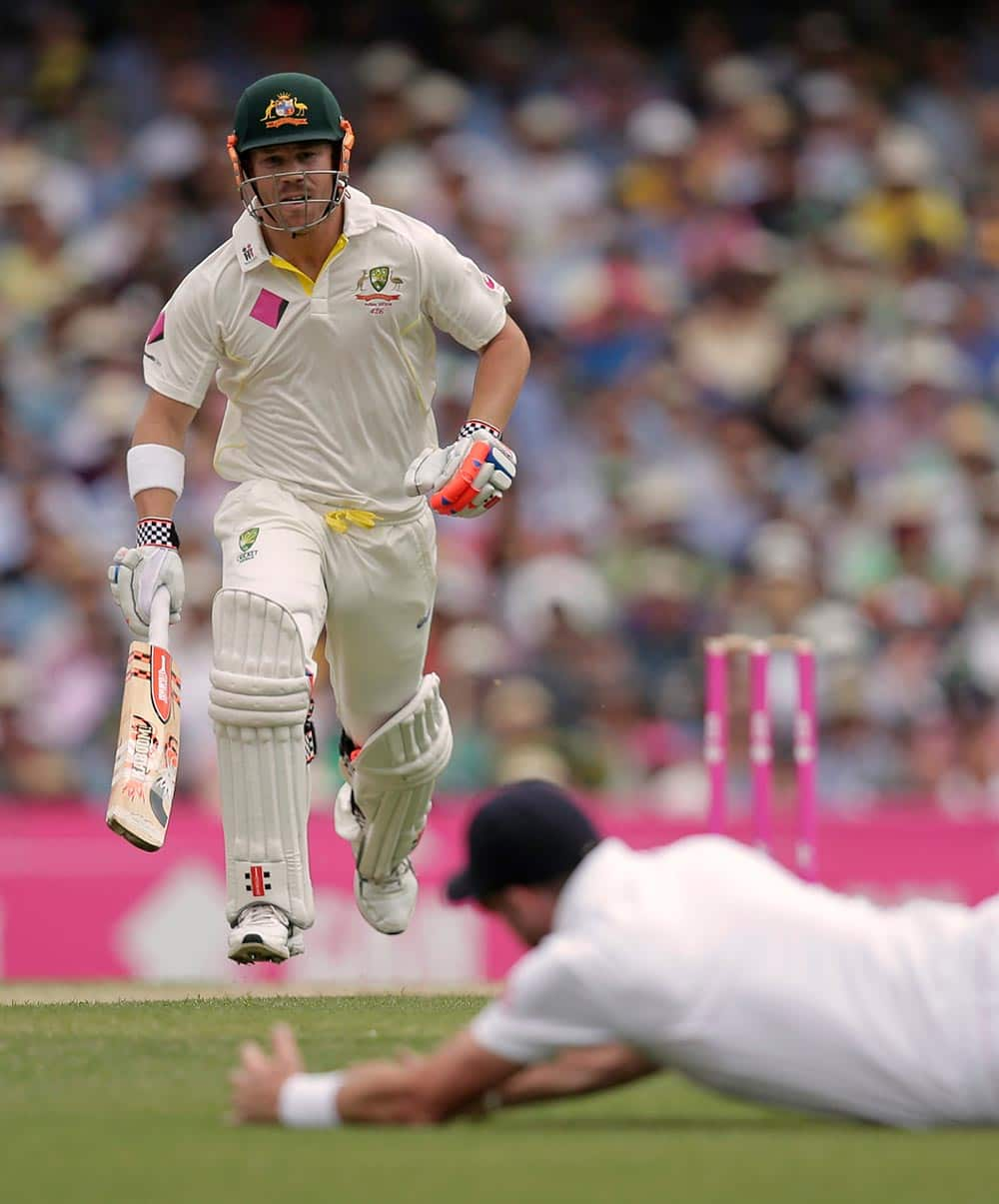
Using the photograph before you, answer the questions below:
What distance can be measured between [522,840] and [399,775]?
2976mm

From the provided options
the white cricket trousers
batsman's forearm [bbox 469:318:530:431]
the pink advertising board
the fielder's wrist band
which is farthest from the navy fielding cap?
the pink advertising board

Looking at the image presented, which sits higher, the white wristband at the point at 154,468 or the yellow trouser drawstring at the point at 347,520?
the white wristband at the point at 154,468

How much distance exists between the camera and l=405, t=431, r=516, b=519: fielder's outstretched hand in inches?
229

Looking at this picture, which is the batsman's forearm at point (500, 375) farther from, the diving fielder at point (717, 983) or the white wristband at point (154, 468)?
the diving fielder at point (717, 983)

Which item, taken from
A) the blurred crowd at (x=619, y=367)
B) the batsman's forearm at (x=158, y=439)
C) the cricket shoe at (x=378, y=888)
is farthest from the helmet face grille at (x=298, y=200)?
the blurred crowd at (x=619, y=367)

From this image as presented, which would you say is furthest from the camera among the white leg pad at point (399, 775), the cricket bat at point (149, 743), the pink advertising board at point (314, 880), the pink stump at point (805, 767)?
the pink advertising board at point (314, 880)

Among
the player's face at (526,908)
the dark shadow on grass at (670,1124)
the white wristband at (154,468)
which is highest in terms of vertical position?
the white wristband at (154,468)

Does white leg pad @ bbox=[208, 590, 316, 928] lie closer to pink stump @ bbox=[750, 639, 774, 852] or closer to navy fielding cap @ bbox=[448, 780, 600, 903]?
navy fielding cap @ bbox=[448, 780, 600, 903]

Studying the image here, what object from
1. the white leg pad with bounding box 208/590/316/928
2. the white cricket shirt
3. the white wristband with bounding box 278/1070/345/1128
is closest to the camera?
the white wristband with bounding box 278/1070/345/1128

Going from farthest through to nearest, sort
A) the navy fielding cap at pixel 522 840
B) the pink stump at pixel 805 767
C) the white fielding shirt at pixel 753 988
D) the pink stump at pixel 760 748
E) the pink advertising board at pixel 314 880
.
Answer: the pink advertising board at pixel 314 880, the pink stump at pixel 805 767, the pink stump at pixel 760 748, the navy fielding cap at pixel 522 840, the white fielding shirt at pixel 753 988

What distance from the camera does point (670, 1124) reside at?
4082mm

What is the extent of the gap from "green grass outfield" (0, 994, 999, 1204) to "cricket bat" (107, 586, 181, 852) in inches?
31.1

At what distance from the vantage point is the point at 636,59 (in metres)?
12.3

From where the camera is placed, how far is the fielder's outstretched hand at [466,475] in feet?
19.1
